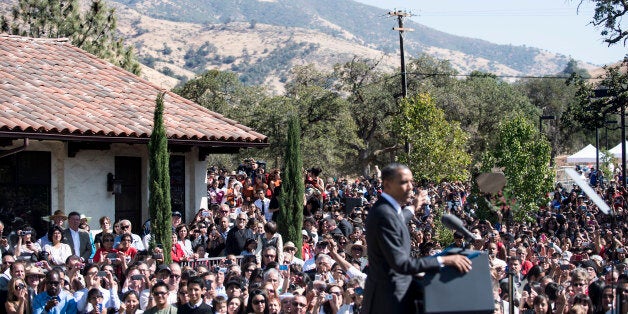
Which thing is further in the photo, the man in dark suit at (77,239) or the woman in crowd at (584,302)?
the man in dark suit at (77,239)

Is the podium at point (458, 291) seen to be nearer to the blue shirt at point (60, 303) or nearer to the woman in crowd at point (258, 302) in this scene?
the woman in crowd at point (258, 302)

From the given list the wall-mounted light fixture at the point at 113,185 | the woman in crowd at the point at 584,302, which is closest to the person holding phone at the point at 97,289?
the woman in crowd at the point at 584,302

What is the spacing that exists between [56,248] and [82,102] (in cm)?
445

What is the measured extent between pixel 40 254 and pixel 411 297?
25.6 ft

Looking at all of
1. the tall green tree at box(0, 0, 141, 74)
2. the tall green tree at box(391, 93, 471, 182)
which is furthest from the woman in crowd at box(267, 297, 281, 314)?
the tall green tree at box(0, 0, 141, 74)

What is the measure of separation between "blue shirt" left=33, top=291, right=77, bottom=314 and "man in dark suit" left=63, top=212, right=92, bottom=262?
2933 millimetres

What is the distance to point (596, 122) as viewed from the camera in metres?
31.4

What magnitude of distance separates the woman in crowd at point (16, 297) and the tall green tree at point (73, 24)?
68.7 ft

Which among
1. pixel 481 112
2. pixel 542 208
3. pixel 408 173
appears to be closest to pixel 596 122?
pixel 542 208

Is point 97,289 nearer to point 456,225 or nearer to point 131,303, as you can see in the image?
point 131,303

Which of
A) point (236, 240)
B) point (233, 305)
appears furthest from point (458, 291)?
point (236, 240)

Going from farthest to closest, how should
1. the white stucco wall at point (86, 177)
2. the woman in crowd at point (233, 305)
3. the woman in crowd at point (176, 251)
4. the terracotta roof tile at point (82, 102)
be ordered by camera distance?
the white stucco wall at point (86, 177) → the terracotta roof tile at point (82, 102) → the woman in crowd at point (176, 251) → the woman in crowd at point (233, 305)

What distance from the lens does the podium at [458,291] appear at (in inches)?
212

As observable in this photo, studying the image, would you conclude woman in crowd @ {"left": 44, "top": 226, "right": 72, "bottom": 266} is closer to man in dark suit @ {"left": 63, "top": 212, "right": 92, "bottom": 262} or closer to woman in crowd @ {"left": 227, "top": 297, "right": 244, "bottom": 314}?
man in dark suit @ {"left": 63, "top": 212, "right": 92, "bottom": 262}
